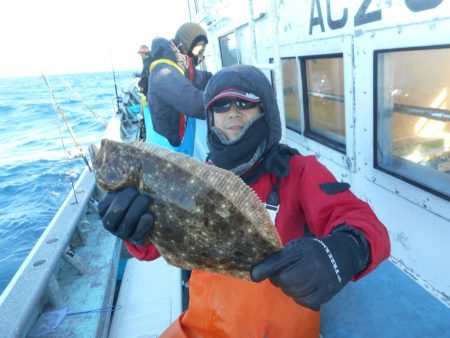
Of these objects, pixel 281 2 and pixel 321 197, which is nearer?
pixel 321 197

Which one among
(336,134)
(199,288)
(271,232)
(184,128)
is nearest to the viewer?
(271,232)

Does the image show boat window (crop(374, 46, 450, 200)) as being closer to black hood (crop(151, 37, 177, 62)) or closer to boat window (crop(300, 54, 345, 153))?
boat window (crop(300, 54, 345, 153))

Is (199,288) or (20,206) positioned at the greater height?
(199,288)

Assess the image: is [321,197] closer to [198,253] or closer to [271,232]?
[271,232]

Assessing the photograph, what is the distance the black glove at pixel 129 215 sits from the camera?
5.33 ft

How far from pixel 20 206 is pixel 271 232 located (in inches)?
379

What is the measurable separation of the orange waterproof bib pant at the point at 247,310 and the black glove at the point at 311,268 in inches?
17.9

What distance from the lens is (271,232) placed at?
140cm

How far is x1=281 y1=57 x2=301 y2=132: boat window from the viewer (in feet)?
13.2

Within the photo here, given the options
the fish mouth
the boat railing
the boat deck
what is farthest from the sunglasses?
the boat railing

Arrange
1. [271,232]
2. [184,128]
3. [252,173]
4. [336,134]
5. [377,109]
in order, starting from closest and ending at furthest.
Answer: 1. [271,232]
2. [252,173]
3. [377,109]
4. [336,134]
5. [184,128]

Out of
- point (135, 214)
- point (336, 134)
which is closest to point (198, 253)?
point (135, 214)

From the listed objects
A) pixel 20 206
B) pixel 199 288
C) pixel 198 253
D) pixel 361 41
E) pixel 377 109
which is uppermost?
pixel 361 41

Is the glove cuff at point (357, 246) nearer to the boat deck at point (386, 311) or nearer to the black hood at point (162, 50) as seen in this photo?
the boat deck at point (386, 311)
